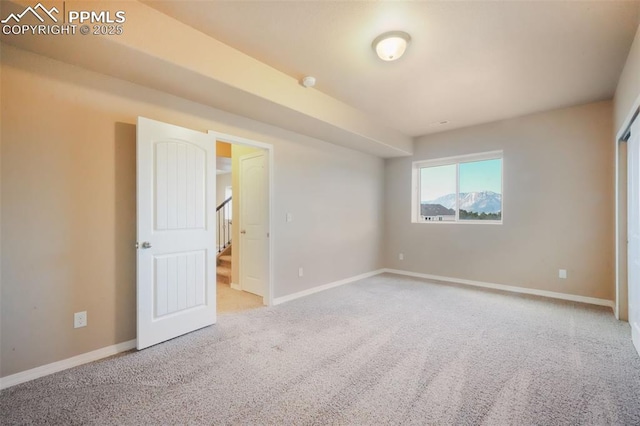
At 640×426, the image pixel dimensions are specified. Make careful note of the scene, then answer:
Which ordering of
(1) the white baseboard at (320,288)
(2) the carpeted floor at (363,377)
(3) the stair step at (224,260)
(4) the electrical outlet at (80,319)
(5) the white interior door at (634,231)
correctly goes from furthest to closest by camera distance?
(3) the stair step at (224,260) < (1) the white baseboard at (320,288) < (5) the white interior door at (634,231) < (4) the electrical outlet at (80,319) < (2) the carpeted floor at (363,377)

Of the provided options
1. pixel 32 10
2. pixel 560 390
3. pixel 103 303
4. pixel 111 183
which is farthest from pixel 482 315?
pixel 32 10

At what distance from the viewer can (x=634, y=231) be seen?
2564mm

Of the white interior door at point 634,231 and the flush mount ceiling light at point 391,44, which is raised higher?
the flush mount ceiling light at point 391,44

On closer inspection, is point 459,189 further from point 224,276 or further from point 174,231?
point 174,231

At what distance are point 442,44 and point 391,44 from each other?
485mm

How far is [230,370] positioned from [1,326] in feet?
5.19

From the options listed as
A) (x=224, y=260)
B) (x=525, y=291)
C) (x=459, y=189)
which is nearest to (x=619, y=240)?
(x=525, y=291)

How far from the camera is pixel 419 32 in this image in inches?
89.0

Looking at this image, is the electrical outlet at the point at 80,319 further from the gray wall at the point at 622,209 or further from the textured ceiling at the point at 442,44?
the gray wall at the point at 622,209

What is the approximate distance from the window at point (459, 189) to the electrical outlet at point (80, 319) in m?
4.98

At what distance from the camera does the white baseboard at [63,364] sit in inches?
76.6

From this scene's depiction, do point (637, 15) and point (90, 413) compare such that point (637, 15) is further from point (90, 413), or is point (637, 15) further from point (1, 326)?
point (1, 326)

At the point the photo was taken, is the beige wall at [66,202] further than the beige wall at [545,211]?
No

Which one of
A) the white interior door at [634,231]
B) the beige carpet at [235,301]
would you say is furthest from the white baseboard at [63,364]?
the white interior door at [634,231]
